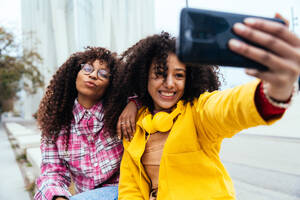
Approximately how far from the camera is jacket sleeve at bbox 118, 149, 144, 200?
1500mm

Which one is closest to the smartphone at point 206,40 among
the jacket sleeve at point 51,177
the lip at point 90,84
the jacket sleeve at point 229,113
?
the jacket sleeve at point 229,113

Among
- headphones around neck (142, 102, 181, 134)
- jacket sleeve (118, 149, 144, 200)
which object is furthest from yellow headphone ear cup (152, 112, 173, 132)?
jacket sleeve (118, 149, 144, 200)

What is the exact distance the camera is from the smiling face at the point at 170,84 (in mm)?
1401

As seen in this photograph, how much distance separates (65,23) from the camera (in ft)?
45.4

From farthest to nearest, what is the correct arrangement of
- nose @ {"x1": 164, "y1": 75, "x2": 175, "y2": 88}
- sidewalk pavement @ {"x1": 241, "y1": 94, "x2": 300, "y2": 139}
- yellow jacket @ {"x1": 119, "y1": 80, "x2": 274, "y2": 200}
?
sidewalk pavement @ {"x1": 241, "y1": 94, "x2": 300, "y2": 139} < nose @ {"x1": 164, "y1": 75, "x2": 175, "y2": 88} < yellow jacket @ {"x1": 119, "y1": 80, "x2": 274, "y2": 200}

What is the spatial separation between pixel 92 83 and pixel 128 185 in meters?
0.75

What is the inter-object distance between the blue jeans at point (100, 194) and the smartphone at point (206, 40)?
1.30 meters

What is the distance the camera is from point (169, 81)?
1.38m

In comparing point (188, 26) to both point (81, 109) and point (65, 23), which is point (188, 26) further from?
point (65, 23)

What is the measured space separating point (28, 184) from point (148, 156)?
3.37 meters

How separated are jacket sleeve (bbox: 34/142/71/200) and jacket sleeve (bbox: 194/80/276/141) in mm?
1076

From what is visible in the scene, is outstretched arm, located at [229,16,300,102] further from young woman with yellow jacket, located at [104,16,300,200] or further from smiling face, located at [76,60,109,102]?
smiling face, located at [76,60,109,102]

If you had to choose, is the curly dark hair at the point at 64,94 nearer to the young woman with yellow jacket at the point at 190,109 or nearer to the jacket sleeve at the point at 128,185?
the young woman with yellow jacket at the point at 190,109

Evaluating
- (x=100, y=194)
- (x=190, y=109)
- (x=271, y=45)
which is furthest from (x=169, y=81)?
(x=100, y=194)
